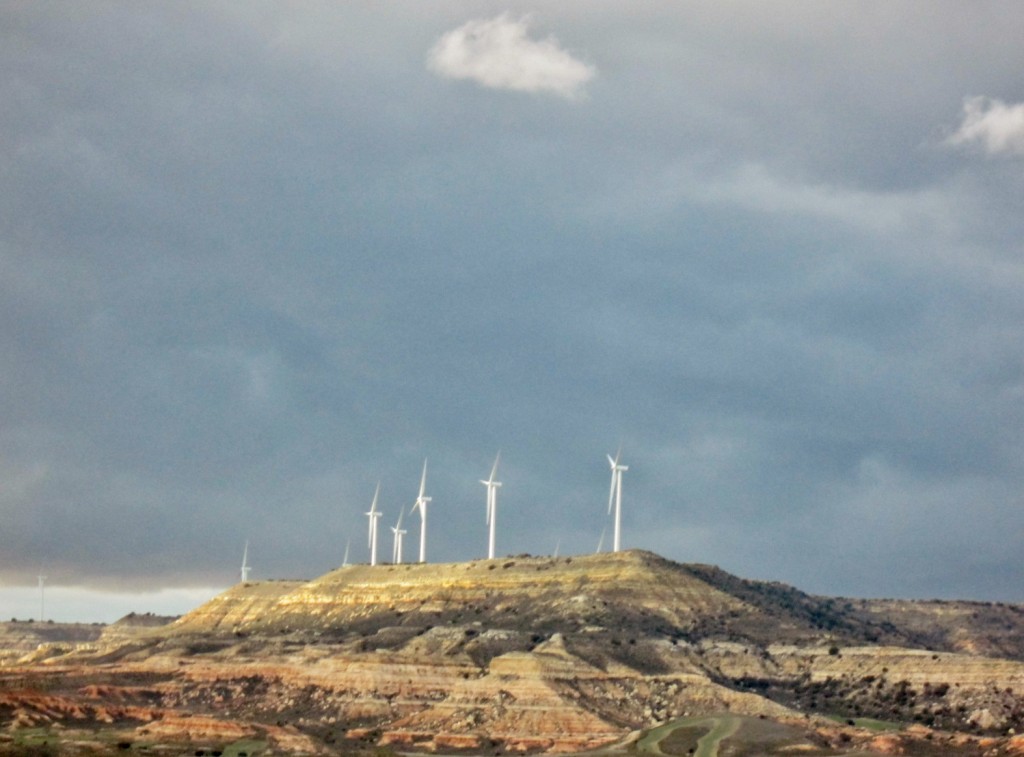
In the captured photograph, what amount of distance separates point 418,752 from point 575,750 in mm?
19592

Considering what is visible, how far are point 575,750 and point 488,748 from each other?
11.7 meters

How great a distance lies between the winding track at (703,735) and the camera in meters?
178

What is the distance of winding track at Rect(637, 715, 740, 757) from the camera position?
583ft

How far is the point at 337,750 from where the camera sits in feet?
618

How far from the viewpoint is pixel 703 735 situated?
7338 inches

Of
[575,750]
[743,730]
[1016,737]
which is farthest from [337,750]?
[1016,737]

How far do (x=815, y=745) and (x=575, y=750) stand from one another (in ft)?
91.6

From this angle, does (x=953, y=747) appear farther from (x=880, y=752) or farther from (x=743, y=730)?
(x=743, y=730)

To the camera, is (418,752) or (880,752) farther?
(418,752)

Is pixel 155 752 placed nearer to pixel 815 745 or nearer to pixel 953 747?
pixel 815 745

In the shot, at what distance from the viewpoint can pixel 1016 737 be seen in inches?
7180

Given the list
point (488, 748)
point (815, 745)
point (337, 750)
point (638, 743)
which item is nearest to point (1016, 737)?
point (815, 745)

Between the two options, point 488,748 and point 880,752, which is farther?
point 488,748

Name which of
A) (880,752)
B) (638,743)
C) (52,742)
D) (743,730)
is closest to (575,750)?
(638,743)
